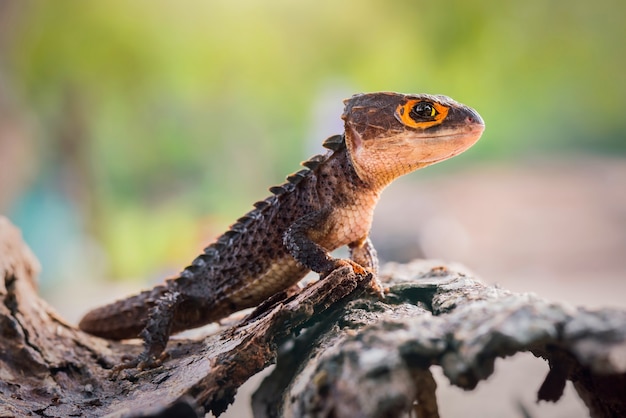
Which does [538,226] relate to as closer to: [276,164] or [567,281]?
[567,281]

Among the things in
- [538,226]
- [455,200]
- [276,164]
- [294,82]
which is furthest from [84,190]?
[538,226]

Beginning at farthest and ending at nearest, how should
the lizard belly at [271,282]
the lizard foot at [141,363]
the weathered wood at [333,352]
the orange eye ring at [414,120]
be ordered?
the lizard belly at [271,282], the lizard foot at [141,363], the orange eye ring at [414,120], the weathered wood at [333,352]

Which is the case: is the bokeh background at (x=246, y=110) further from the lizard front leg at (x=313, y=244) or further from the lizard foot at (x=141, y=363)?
the lizard foot at (x=141, y=363)

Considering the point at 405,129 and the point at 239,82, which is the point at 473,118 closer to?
the point at 405,129

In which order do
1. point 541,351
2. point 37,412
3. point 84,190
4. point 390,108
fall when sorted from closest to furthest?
point 541,351
point 37,412
point 390,108
point 84,190

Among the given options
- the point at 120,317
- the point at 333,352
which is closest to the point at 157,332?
the point at 120,317

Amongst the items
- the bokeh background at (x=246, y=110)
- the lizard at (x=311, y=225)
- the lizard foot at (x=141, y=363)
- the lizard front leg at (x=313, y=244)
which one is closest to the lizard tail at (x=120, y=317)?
the lizard at (x=311, y=225)
